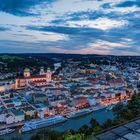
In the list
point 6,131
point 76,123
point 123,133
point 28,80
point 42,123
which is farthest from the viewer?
point 28,80

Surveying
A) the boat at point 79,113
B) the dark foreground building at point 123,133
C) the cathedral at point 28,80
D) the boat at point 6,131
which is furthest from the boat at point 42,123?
the cathedral at point 28,80

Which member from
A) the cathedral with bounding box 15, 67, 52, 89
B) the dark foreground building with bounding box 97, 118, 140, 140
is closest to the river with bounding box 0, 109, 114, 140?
the dark foreground building with bounding box 97, 118, 140, 140

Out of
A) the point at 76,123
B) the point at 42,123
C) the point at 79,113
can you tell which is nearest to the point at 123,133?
the point at 42,123

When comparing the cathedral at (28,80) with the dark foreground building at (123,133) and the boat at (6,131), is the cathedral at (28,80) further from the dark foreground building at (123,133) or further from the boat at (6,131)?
the dark foreground building at (123,133)

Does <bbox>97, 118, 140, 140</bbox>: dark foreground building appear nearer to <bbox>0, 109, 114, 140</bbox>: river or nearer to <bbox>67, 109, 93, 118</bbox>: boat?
<bbox>0, 109, 114, 140</bbox>: river

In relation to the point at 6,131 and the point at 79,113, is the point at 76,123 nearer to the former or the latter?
the point at 79,113

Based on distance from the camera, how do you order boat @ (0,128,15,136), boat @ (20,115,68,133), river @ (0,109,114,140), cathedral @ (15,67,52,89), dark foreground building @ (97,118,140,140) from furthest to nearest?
cathedral @ (15,67,52,89)
boat @ (20,115,68,133)
boat @ (0,128,15,136)
river @ (0,109,114,140)
dark foreground building @ (97,118,140,140)

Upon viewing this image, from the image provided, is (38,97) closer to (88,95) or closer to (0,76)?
(88,95)

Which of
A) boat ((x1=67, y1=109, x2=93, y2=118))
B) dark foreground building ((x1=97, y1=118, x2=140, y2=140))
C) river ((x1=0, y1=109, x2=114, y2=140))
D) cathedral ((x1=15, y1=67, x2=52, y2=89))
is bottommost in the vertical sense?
river ((x1=0, y1=109, x2=114, y2=140))
